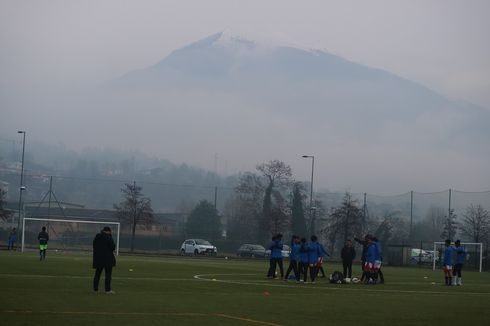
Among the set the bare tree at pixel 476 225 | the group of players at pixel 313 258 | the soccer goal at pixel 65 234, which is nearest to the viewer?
the group of players at pixel 313 258

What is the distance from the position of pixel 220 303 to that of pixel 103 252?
4.56m

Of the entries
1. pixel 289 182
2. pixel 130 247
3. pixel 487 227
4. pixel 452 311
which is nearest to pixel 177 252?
pixel 130 247

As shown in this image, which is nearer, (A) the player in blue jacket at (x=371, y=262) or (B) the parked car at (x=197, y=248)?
(A) the player in blue jacket at (x=371, y=262)

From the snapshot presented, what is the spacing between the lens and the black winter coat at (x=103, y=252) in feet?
78.3

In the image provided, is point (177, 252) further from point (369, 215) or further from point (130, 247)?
point (369, 215)

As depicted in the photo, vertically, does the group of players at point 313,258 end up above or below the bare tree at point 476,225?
below

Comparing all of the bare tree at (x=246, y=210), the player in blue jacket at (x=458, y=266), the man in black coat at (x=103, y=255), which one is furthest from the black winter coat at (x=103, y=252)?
the bare tree at (x=246, y=210)

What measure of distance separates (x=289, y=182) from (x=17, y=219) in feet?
110

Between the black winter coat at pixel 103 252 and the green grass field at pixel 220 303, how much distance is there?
0.84 m

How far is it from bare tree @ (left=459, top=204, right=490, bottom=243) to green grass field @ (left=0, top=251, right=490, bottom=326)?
50671 millimetres

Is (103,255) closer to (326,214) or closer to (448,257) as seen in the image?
(448,257)

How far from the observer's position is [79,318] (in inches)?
646

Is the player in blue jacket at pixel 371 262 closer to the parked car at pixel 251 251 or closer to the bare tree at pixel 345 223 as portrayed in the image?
the parked car at pixel 251 251

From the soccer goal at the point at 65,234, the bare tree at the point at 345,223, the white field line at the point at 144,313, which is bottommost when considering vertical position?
the white field line at the point at 144,313
